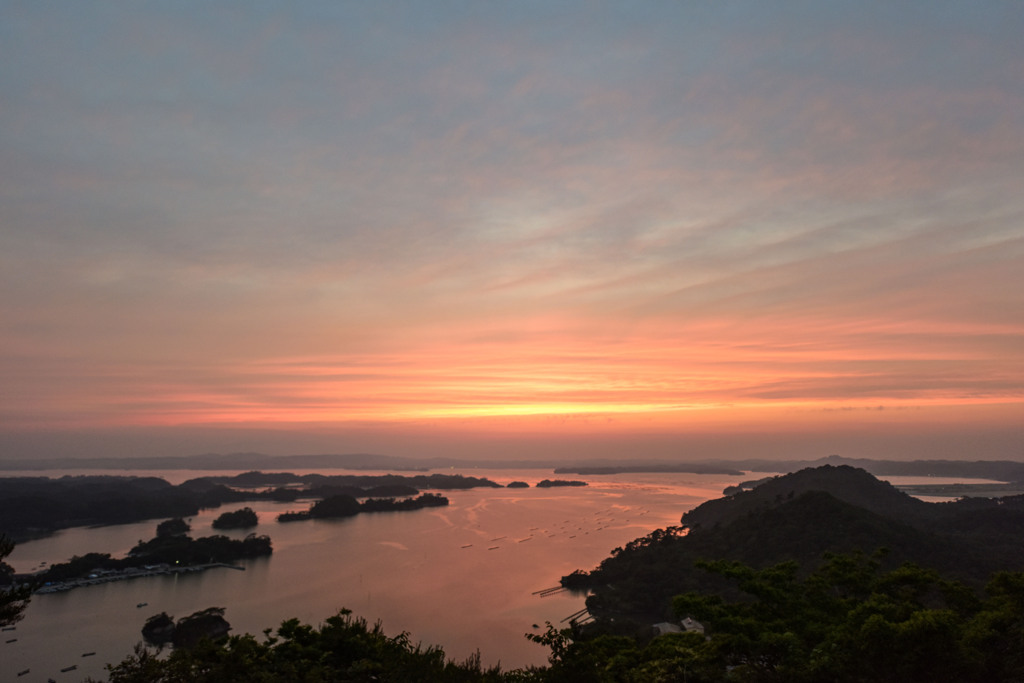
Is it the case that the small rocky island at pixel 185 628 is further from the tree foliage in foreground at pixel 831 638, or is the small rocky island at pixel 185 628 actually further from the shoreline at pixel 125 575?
the tree foliage in foreground at pixel 831 638

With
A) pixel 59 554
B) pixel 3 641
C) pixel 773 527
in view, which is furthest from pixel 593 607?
pixel 59 554

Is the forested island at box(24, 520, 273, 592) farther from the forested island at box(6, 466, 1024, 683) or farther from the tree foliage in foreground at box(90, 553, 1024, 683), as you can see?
the tree foliage in foreground at box(90, 553, 1024, 683)

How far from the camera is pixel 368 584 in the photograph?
52750 mm

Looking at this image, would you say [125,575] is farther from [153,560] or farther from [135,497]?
[135,497]

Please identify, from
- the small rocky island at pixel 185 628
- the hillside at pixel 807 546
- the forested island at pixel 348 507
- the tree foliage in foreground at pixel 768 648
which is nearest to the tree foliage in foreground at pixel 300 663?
the tree foliage in foreground at pixel 768 648

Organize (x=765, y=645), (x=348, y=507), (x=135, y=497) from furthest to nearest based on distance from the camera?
1. (x=348, y=507)
2. (x=135, y=497)
3. (x=765, y=645)

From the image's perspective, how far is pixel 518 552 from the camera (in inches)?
2625

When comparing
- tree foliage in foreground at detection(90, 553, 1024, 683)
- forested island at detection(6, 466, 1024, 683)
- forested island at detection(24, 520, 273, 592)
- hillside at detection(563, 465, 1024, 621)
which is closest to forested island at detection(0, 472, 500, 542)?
forested island at detection(24, 520, 273, 592)

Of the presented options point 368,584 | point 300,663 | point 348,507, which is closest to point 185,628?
point 368,584

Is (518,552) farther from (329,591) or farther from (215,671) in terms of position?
(215,671)

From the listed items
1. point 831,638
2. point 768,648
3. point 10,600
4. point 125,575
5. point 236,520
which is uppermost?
point 10,600

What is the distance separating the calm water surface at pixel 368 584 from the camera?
37000mm

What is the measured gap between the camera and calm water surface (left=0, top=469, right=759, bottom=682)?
37.0 metres

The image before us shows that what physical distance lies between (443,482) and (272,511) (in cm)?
5533
